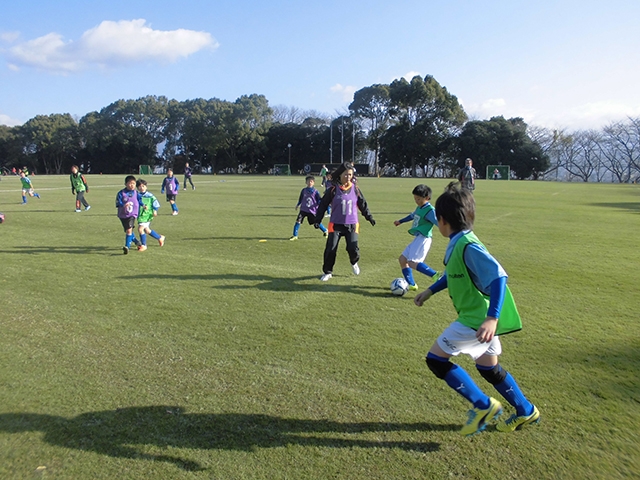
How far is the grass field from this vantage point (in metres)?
2.88

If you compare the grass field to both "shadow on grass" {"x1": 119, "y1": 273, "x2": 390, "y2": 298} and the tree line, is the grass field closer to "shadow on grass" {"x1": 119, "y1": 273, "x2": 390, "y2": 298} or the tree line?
"shadow on grass" {"x1": 119, "y1": 273, "x2": 390, "y2": 298}

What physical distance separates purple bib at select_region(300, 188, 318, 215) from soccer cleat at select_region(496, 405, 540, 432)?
8.45 m

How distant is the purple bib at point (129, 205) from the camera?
9375mm

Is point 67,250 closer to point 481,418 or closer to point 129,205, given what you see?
point 129,205

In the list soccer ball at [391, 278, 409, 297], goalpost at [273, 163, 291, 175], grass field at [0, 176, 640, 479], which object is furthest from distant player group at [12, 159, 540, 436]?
goalpost at [273, 163, 291, 175]

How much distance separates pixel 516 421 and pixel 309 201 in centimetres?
854

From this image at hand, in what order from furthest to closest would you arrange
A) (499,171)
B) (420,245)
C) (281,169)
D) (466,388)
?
(281,169), (499,171), (420,245), (466,388)

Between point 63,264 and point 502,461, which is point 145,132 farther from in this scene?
point 502,461

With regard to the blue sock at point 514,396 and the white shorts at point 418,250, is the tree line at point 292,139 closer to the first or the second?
the white shorts at point 418,250

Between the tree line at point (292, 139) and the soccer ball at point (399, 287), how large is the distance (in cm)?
5888

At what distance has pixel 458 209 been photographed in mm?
2984

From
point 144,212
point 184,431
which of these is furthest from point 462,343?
point 144,212

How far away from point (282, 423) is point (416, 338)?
2033 mm

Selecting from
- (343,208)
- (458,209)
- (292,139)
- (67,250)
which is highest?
Result: (292,139)
